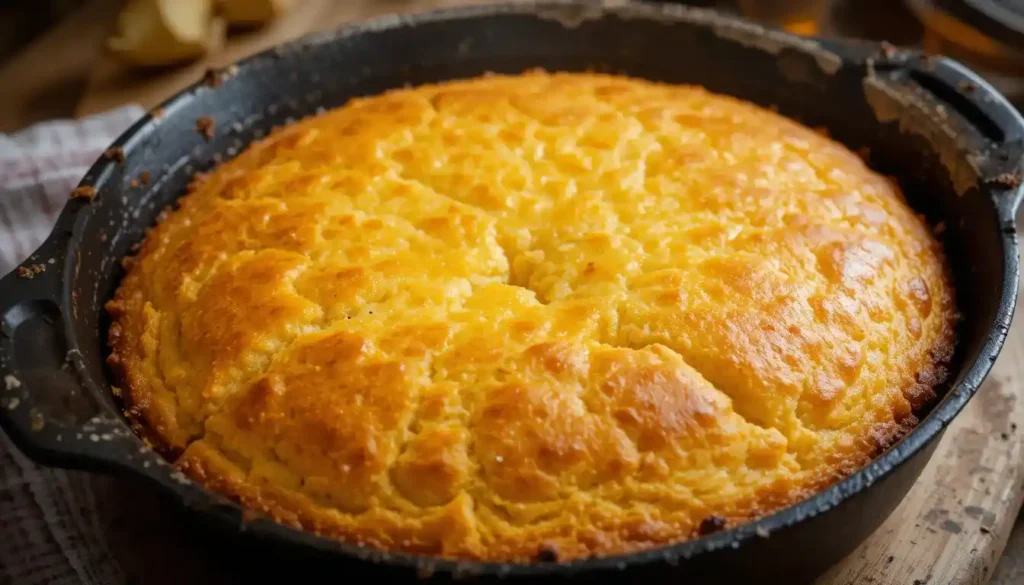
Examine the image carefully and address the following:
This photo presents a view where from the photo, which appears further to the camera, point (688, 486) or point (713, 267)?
point (713, 267)

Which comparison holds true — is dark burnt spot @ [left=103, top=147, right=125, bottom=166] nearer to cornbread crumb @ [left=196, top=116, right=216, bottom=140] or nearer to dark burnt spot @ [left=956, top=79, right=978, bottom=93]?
cornbread crumb @ [left=196, top=116, right=216, bottom=140]

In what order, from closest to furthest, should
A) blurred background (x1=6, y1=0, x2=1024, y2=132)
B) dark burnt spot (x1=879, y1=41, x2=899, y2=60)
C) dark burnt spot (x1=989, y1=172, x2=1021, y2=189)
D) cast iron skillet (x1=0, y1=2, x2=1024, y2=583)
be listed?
1. cast iron skillet (x1=0, y1=2, x2=1024, y2=583)
2. dark burnt spot (x1=989, y1=172, x2=1021, y2=189)
3. dark burnt spot (x1=879, y1=41, x2=899, y2=60)
4. blurred background (x1=6, y1=0, x2=1024, y2=132)

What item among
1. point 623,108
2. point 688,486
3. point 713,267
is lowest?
point 688,486

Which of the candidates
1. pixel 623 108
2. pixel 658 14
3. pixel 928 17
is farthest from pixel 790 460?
pixel 928 17

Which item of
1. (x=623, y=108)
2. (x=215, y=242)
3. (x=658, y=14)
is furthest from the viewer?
(x=658, y=14)

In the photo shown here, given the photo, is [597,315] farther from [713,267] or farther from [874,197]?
[874,197]

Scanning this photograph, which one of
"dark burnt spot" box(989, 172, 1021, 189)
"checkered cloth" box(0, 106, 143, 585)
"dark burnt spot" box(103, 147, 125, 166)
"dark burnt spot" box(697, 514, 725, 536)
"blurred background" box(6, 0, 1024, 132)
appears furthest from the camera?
"blurred background" box(6, 0, 1024, 132)

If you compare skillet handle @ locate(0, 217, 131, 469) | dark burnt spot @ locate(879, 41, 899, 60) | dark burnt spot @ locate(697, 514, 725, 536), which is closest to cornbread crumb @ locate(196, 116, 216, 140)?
skillet handle @ locate(0, 217, 131, 469)

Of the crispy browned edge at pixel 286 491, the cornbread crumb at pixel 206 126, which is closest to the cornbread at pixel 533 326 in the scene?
the crispy browned edge at pixel 286 491
